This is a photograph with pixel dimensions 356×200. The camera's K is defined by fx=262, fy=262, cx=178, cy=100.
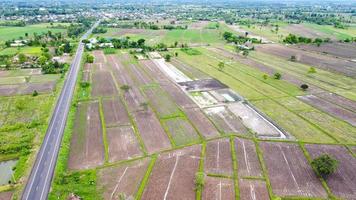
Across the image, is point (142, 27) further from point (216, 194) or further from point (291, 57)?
point (216, 194)

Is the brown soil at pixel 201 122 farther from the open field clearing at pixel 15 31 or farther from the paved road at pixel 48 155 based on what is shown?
the open field clearing at pixel 15 31

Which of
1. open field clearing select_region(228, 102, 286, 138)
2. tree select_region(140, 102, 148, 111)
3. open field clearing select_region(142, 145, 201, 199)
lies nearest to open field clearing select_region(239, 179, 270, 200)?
open field clearing select_region(142, 145, 201, 199)

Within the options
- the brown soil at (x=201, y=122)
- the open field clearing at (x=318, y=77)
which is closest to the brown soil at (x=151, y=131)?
the brown soil at (x=201, y=122)

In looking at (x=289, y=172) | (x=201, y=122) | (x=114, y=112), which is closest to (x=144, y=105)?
(x=114, y=112)

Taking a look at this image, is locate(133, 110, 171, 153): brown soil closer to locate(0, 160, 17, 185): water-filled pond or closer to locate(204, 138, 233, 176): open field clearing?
locate(204, 138, 233, 176): open field clearing

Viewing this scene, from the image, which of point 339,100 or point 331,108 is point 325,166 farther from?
point 339,100

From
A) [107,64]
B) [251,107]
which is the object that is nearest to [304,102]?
[251,107]
